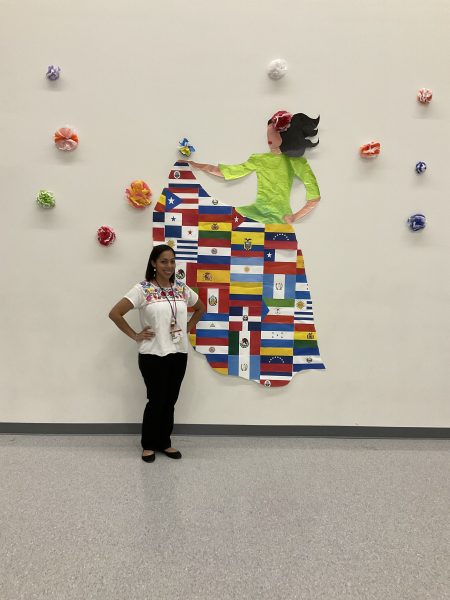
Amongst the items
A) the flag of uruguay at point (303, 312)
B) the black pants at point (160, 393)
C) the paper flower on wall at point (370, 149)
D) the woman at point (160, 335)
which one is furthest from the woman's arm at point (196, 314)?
the paper flower on wall at point (370, 149)

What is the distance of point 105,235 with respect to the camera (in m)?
2.35

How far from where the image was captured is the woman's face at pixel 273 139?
2354mm

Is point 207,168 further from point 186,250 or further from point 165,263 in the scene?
point 165,263

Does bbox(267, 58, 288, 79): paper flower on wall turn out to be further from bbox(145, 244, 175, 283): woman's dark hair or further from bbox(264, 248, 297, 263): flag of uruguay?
bbox(145, 244, 175, 283): woman's dark hair

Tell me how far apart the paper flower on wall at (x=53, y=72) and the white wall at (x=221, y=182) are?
0.05m

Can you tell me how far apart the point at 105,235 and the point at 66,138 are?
2.12ft

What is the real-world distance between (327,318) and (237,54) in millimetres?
1797

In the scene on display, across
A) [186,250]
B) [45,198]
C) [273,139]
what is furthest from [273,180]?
[45,198]

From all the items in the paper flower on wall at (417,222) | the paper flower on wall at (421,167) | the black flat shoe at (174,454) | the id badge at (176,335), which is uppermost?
the paper flower on wall at (421,167)

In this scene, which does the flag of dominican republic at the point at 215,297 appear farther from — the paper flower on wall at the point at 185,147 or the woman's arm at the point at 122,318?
the paper flower on wall at the point at 185,147

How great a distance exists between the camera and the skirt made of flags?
7.86 feet

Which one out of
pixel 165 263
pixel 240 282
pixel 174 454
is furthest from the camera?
pixel 240 282

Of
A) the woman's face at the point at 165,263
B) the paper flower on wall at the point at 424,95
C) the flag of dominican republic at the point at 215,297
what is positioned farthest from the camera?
the flag of dominican republic at the point at 215,297

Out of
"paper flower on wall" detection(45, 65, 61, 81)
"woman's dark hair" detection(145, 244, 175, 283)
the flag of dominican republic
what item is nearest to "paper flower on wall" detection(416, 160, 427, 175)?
the flag of dominican republic
